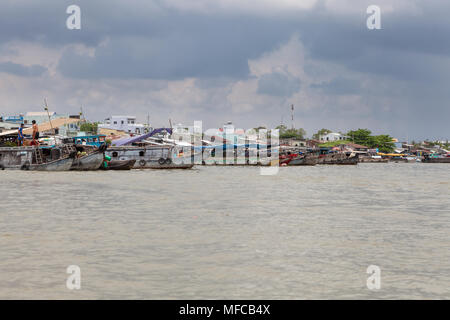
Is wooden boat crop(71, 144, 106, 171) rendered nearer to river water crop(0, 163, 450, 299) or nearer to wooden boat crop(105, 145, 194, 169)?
wooden boat crop(105, 145, 194, 169)

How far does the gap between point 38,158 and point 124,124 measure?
68.4 m

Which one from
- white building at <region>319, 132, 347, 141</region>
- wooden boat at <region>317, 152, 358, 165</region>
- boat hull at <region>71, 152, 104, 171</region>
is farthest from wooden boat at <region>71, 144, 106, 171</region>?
white building at <region>319, 132, 347, 141</region>

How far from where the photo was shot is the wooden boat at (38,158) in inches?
1452

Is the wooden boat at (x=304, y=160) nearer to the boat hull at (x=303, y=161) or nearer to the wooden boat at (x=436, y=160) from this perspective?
the boat hull at (x=303, y=161)

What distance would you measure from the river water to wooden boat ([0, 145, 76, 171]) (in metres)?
19.3

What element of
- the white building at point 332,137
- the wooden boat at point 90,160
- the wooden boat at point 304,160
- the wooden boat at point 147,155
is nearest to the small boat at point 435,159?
the white building at point 332,137

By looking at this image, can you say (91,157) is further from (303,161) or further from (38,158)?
(303,161)

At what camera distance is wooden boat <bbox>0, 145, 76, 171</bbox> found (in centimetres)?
3688

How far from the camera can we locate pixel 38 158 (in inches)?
1505

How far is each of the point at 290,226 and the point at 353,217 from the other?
9.01 feet

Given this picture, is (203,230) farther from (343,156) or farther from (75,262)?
(343,156)

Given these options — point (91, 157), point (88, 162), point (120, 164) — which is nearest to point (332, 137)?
point (120, 164)

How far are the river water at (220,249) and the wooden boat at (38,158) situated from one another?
19.3 m

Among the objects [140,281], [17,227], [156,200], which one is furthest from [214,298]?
[156,200]
